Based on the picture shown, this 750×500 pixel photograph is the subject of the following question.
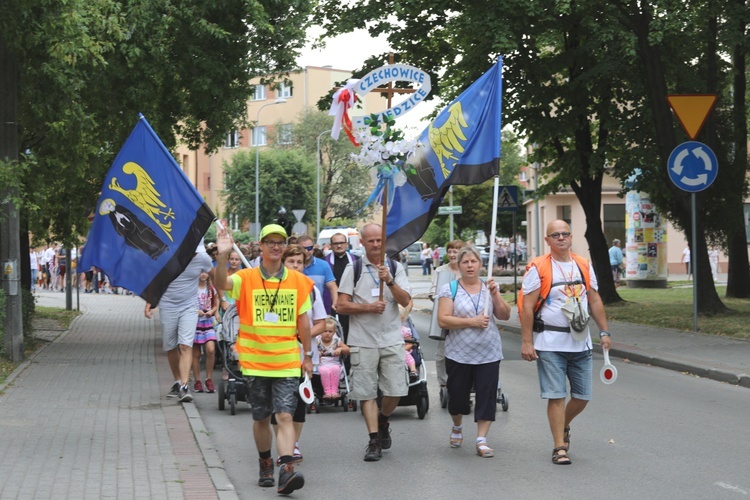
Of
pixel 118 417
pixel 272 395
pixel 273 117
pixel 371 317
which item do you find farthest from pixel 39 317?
pixel 273 117

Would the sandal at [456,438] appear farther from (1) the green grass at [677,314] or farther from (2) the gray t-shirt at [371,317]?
(1) the green grass at [677,314]

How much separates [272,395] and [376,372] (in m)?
1.35

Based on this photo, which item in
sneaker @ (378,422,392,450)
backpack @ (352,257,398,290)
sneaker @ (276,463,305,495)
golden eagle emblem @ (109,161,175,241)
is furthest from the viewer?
golden eagle emblem @ (109,161,175,241)

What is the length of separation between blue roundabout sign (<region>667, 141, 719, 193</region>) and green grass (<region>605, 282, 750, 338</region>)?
2.57 m

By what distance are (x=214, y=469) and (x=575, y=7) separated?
14.7m

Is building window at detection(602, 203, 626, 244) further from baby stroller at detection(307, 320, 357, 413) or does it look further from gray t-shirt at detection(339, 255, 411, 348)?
gray t-shirt at detection(339, 255, 411, 348)

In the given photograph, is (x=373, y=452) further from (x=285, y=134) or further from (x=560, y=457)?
(x=285, y=134)

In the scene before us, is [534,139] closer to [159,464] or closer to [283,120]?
[159,464]

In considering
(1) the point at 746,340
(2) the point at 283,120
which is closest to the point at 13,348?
(1) the point at 746,340

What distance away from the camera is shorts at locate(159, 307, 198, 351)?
480 inches

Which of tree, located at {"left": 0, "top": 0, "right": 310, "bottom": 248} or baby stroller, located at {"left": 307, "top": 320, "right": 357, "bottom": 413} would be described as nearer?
baby stroller, located at {"left": 307, "top": 320, "right": 357, "bottom": 413}

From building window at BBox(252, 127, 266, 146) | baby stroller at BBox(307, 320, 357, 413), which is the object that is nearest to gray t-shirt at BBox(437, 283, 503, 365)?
baby stroller at BBox(307, 320, 357, 413)

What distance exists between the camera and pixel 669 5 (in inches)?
749

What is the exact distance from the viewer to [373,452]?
29.1 ft
